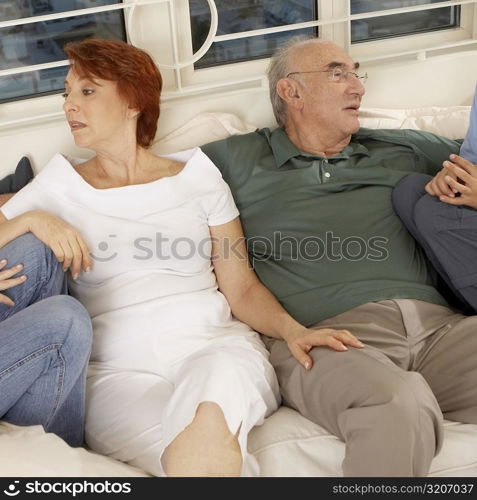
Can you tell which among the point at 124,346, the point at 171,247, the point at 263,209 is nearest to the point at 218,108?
the point at 263,209

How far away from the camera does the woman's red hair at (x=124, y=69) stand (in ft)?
6.38

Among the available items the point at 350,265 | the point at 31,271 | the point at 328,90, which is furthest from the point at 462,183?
the point at 31,271

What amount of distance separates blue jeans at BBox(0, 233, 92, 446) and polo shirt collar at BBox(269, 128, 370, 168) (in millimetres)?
709

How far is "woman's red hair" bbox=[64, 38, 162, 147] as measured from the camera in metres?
1.94

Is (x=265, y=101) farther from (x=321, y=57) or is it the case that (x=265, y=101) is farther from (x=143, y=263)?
(x=143, y=263)

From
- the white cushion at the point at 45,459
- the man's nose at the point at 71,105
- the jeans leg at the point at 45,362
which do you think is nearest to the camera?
the white cushion at the point at 45,459

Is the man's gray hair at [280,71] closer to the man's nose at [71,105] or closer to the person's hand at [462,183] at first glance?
the person's hand at [462,183]

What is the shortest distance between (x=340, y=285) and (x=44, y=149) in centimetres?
88

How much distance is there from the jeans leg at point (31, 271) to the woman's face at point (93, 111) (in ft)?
0.93

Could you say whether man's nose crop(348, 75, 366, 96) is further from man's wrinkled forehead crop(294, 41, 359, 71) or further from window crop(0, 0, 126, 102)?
window crop(0, 0, 126, 102)

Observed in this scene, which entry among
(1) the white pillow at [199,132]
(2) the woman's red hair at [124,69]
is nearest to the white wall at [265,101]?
(1) the white pillow at [199,132]

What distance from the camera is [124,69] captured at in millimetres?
1967

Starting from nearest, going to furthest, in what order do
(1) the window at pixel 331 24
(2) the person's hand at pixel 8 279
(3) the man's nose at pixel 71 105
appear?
(2) the person's hand at pixel 8 279, (3) the man's nose at pixel 71 105, (1) the window at pixel 331 24

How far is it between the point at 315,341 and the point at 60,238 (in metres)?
0.61
